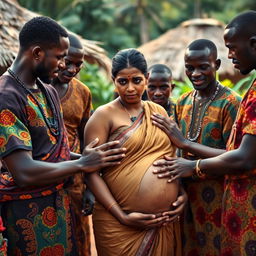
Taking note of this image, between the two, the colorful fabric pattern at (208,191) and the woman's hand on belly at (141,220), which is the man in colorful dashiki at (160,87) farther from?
the woman's hand on belly at (141,220)

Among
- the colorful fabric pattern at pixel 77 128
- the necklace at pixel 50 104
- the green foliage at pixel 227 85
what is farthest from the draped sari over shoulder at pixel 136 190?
the green foliage at pixel 227 85

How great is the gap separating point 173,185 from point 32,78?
1.31 meters

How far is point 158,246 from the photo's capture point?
3629 millimetres

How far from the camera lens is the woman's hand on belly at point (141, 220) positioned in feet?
11.5

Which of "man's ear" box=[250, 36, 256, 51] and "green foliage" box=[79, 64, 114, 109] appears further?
"green foliage" box=[79, 64, 114, 109]

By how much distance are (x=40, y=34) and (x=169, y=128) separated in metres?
1.22

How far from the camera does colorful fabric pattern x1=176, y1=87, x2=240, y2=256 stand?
404 cm

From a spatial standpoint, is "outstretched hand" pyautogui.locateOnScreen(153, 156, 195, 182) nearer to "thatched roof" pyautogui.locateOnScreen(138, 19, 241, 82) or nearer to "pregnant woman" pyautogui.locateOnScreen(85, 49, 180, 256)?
"pregnant woman" pyautogui.locateOnScreen(85, 49, 180, 256)

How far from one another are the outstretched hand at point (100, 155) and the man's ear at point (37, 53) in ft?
2.35

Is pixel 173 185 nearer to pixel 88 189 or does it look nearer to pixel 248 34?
pixel 88 189

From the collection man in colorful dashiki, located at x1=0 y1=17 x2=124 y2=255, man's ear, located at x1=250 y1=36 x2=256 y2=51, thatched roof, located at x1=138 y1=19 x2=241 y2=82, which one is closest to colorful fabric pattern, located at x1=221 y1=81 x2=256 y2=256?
man's ear, located at x1=250 y1=36 x2=256 y2=51

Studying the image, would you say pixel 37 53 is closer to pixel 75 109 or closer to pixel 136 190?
pixel 136 190

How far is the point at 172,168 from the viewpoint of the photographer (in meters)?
3.62

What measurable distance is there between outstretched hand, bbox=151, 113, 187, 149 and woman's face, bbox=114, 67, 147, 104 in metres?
0.22
